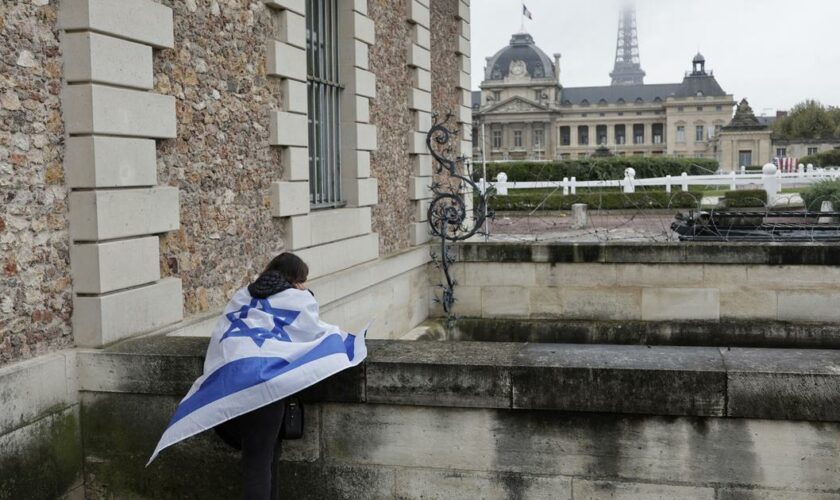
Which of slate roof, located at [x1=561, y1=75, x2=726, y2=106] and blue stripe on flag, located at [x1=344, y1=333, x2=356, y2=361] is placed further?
slate roof, located at [x1=561, y1=75, x2=726, y2=106]

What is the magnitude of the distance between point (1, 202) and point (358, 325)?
17.8ft

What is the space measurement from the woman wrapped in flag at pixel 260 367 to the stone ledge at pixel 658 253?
7.76 m

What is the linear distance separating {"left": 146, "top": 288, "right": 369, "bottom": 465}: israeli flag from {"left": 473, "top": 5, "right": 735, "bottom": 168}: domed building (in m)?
122

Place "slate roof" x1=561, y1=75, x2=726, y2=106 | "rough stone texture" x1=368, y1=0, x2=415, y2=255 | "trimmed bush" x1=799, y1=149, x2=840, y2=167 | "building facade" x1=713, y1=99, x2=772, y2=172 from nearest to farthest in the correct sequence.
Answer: "rough stone texture" x1=368, y1=0, x2=415, y2=255 → "trimmed bush" x1=799, y1=149, x2=840, y2=167 → "building facade" x1=713, y1=99, x2=772, y2=172 → "slate roof" x1=561, y1=75, x2=726, y2=106

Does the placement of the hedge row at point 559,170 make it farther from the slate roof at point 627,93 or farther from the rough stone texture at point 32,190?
the slate roof at point 627,93

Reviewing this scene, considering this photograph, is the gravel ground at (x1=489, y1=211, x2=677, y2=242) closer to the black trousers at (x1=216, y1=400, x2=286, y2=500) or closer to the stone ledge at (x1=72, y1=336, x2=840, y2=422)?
the stone ledge at (x1=72, y1=336, x2=840, y2=422)

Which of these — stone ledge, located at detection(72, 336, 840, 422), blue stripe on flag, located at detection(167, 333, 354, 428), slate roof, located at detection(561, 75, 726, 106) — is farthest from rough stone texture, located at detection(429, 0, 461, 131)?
slate roof, located at detection(561, 75, 726, 106)

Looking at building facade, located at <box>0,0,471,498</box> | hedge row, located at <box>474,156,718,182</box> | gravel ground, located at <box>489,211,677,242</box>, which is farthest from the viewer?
hedge row, located at <box>474,156,718,182</box>

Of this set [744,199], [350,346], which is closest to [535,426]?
[350,346]

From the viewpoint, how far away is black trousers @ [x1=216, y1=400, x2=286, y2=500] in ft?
13.9

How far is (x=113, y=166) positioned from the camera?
18.2ft

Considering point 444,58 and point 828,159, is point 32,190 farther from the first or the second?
point 828,159

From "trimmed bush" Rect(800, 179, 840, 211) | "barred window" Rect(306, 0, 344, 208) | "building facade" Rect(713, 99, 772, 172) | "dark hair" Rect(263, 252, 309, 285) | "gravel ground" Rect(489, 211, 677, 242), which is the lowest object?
"gravel ground" Rect(489, 211, 677, 242)

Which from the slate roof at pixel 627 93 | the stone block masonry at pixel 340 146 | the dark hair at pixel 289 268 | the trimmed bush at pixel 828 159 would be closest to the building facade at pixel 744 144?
the trimmed bush at pixel 828 159
